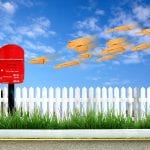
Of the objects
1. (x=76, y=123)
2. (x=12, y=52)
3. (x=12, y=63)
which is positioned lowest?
(x=76, y=123)

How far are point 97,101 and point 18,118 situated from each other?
766cm

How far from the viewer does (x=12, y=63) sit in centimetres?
1836

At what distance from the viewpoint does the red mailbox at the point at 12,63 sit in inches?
720

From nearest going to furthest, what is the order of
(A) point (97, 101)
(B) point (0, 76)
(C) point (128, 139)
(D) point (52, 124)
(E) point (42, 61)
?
1. (C) point (128, 139)
2. (D) point (52, 124)
3. (B) point (0, 76)
4. (E) point (42, 61)
5. (A) point (97, 101)

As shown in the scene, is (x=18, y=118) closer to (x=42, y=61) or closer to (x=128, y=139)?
(x=128, y=139)

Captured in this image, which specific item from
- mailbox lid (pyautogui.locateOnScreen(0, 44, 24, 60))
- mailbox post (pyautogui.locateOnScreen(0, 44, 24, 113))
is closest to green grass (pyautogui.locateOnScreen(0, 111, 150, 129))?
mailbox post (pyautogui.locateOnScreen(0, 44, 24, 113))

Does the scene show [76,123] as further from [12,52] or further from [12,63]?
[12,52]

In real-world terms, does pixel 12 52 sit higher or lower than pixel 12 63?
higher

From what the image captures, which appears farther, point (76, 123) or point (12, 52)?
point (12, 52)

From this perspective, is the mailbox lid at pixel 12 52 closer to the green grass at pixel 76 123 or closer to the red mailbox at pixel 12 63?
the red mailbox at pixel 12 63

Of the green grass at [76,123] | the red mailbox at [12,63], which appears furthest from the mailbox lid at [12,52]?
the green grass at [76,123]

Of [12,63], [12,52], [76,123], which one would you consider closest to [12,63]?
[12,63]

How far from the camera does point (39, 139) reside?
44.0ft

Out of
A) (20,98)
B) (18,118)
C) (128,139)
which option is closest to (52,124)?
(18,118)
